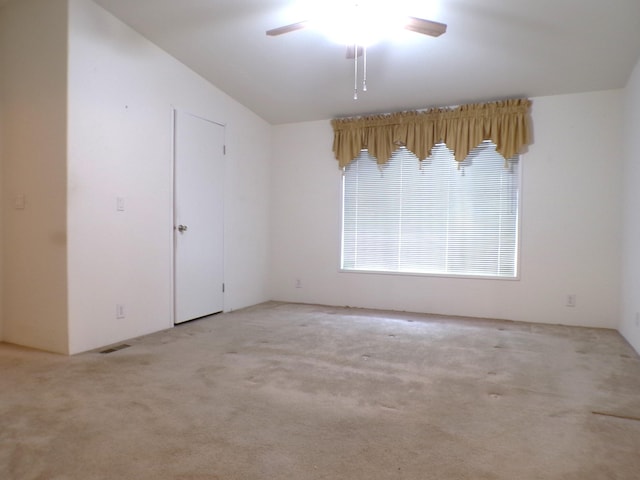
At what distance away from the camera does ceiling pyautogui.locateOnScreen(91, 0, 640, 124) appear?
299 cm

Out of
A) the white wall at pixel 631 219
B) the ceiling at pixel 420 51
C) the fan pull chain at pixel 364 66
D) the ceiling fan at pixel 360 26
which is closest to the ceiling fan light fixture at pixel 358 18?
the ceiling fan at pixel 360 26

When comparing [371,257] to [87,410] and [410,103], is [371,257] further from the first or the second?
[87,410]

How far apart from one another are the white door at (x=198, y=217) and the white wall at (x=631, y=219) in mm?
3847

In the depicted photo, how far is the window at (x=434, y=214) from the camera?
444cm

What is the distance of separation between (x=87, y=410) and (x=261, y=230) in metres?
3.41

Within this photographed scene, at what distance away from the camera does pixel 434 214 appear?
186 inches

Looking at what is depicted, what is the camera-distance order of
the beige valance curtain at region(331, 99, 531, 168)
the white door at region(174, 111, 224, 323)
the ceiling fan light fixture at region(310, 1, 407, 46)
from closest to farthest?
the ceiling fan light fixture at region(310, 1, 407, 46)
the white door at region(174, 111, 224, 323)
the beige valance curtain at region(331, 99, 531, 168)

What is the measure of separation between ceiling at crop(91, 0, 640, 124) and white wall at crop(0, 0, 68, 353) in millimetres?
638

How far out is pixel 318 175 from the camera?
5227mm

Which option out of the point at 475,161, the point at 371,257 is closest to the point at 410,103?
the point at 475,161

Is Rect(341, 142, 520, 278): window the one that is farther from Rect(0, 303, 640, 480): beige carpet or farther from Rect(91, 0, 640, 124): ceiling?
Rect(0, 303, 640, 480): beige carpet

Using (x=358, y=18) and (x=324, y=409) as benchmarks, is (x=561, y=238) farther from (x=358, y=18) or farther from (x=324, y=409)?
(x=324, y=409)

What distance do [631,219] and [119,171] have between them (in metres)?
4.34

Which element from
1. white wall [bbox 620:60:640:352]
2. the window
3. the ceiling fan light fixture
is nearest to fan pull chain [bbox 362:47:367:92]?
the ceiling fan light fixture
